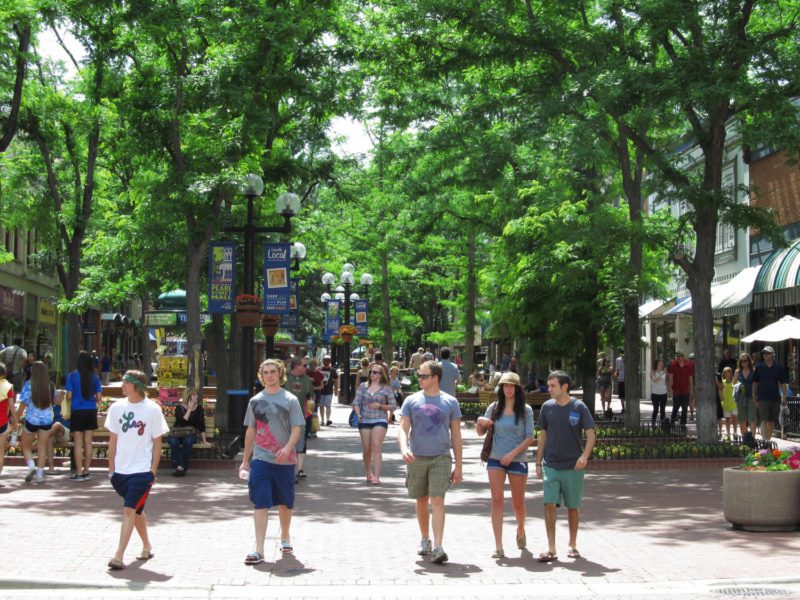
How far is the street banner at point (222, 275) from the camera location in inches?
772

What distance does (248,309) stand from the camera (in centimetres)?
1883

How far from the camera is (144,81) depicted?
65.6ft

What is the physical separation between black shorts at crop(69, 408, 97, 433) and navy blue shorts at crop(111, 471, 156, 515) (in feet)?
22.1

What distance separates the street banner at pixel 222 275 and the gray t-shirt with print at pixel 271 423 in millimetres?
10252

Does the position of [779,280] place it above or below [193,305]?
above

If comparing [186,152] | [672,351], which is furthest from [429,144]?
[672,351]

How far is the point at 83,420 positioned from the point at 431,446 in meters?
7.76

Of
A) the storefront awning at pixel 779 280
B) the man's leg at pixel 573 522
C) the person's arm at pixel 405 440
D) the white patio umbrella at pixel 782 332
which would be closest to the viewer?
the person's arm at pixel 405 440

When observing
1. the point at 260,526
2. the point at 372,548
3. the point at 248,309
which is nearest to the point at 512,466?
the point at 372,548

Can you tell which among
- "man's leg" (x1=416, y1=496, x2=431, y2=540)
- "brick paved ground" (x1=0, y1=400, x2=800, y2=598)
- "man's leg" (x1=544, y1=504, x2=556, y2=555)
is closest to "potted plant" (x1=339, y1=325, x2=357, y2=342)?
"brick paved ground" (x1=0, y1=400, x2=800, y2=598)

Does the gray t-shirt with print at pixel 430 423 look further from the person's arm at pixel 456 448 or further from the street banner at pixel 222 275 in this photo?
the street banner at pixel 222 275

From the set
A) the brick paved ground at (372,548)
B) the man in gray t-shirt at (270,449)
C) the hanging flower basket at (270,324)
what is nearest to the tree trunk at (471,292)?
the hanging flower basket at (270,324)

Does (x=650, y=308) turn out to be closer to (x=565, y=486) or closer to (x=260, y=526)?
(x=565, y=486)

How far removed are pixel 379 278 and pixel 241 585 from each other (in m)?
39.3
